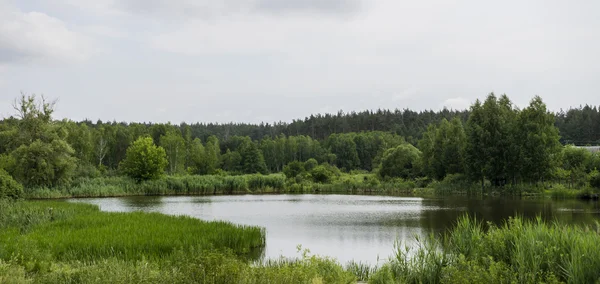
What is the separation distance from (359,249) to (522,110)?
39.8 m

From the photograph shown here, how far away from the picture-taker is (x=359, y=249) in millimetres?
18484

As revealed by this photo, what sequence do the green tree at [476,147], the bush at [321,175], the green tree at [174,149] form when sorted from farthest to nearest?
1. the green tree at [174,149]
2. the bush at [321,175]
3. the green tree at [476,147]

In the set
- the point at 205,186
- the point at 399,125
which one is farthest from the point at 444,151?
the point at 399,125

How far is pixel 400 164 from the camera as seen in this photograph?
66.9 m

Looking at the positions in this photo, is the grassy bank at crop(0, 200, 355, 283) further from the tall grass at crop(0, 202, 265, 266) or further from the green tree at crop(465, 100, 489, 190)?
the green tree at crop(465, 100, 489, 190)

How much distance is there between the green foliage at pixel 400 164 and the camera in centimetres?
6675

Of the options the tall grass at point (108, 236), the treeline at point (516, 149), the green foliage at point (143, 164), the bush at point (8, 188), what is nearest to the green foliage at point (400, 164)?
the treeline at point (516, 149)

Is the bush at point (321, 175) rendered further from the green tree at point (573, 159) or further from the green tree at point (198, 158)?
the green tree at point (573, 159)

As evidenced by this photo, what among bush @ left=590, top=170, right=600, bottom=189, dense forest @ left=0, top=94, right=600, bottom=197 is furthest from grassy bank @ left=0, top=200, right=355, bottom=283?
bush @ left=590, top=170, right=600, bottom=189

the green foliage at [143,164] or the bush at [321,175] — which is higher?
the green foliage at [143,164]

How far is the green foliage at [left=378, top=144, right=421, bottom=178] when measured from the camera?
66.8 metres

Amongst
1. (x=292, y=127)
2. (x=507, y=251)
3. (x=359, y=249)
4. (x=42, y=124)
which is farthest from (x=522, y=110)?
(x=292, y=127)

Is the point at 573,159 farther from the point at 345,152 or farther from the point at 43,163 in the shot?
the point at 43,163

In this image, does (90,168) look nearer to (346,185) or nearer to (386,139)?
(346,185)
